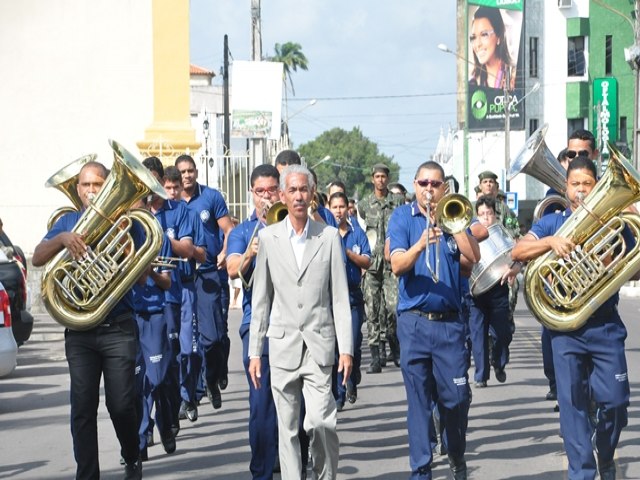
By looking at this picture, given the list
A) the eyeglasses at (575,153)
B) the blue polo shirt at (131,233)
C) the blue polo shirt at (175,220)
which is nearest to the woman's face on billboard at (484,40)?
the eyeglasses at (575,153)

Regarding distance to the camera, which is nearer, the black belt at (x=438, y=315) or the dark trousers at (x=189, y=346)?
the black belt at (x=438, y=315)

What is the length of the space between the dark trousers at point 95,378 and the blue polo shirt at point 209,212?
12.7 feet

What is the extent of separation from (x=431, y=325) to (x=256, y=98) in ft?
91.1

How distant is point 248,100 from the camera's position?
116ft

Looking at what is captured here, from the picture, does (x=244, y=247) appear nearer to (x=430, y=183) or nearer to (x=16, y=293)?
(x=430, y=183)

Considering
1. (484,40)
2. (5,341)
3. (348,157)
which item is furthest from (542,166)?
(348,157)

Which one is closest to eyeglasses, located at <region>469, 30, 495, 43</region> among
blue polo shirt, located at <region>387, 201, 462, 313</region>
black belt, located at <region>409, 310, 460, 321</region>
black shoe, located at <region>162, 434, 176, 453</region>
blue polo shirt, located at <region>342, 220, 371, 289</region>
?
blue polo shirt, located at <region>342, 220, 371, 289</region>

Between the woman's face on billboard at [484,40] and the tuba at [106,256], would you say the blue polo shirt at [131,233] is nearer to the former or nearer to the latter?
the tuba at [106,256]

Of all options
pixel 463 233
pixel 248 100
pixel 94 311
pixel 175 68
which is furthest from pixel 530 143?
pixel 248 100

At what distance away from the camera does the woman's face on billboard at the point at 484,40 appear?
68.5 meters

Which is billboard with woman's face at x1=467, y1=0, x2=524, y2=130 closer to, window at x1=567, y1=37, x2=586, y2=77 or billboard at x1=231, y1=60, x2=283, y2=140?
window at x1=567, y1=37, x2=586, y2=77

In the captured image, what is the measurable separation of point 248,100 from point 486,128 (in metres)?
35.4

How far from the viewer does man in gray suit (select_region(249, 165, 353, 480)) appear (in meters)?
7.42

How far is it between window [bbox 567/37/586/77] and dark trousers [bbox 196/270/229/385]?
56258 millimetres
